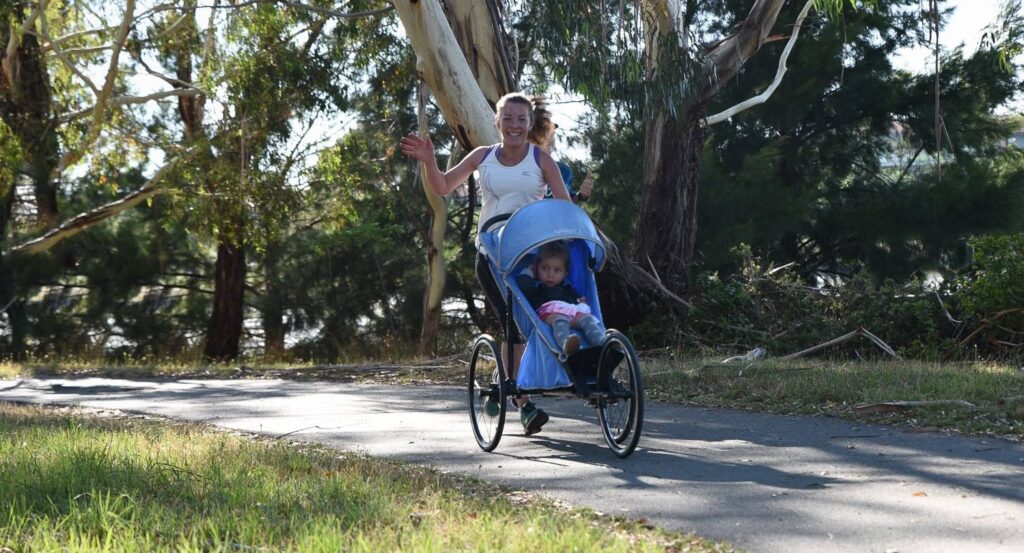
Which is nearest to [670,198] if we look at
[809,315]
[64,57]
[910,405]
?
[809,315]

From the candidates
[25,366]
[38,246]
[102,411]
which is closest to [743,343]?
[102,411]

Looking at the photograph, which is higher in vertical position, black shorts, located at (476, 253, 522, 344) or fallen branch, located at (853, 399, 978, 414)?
black shorts, located at (476, 253, 522, 344)

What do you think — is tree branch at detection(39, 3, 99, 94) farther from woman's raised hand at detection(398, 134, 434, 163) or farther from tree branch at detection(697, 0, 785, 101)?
woman's raised hand at detection(398, 134, 434, 163)

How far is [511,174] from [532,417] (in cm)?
145

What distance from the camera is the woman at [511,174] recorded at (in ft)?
22.7

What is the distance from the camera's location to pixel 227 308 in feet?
86.6

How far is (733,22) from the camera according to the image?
23.2m

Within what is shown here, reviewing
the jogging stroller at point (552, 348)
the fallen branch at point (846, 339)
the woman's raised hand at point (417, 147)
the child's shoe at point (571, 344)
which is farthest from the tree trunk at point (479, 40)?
the child's shoe at point (571, 344)

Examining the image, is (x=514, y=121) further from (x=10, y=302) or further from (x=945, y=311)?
(x=10, y=302)

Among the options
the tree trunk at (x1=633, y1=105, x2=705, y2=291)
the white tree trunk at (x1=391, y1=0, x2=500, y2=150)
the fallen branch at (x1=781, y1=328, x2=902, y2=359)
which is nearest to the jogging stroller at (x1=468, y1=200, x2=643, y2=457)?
the fallen branch at (x1=781, y1=328, x2=902, y2=359)

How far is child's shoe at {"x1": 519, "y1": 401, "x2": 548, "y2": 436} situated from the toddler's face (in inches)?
31.3

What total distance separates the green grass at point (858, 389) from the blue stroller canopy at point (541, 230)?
2365 millimetres

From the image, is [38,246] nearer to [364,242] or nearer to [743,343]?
[364,242]

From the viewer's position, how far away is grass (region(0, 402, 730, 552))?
4.13 meters
